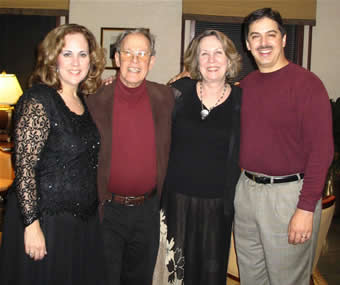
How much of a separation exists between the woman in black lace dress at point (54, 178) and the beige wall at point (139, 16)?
9.74ft

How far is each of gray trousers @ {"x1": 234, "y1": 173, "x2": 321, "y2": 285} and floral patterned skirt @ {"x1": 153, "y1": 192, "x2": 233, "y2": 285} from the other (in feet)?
0.42

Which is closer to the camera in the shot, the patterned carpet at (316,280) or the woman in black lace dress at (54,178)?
the woman in black lace dress at (54,178)

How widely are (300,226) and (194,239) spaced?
0.54 meters

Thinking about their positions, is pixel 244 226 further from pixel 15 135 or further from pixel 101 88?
pixel 15 135

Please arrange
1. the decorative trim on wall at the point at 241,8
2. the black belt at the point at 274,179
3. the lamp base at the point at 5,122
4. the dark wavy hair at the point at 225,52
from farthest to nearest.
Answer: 1. the decorative trim on wall at the point at 241,8
2. the lamp base at the point at 5,122
3. the dark wavy hair at the point at 225,52
4. the black belt at the point at 274,179

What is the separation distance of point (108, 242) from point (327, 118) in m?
1.24

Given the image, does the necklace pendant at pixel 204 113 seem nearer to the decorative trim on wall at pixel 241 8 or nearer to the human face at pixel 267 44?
the human face at pixel 267 44

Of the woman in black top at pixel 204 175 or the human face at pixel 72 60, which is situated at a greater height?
the human face at pixel 72 60

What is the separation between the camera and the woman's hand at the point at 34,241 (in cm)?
147

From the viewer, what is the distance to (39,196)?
59.3 inches

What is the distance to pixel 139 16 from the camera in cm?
454

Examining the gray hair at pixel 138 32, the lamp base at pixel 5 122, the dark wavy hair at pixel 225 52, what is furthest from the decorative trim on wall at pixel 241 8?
the gray hair at pixel 138 32

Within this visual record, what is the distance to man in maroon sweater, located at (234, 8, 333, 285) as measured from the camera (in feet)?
5.61

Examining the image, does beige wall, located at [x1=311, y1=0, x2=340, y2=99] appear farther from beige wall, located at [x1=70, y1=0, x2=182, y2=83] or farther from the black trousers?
the black trousers
